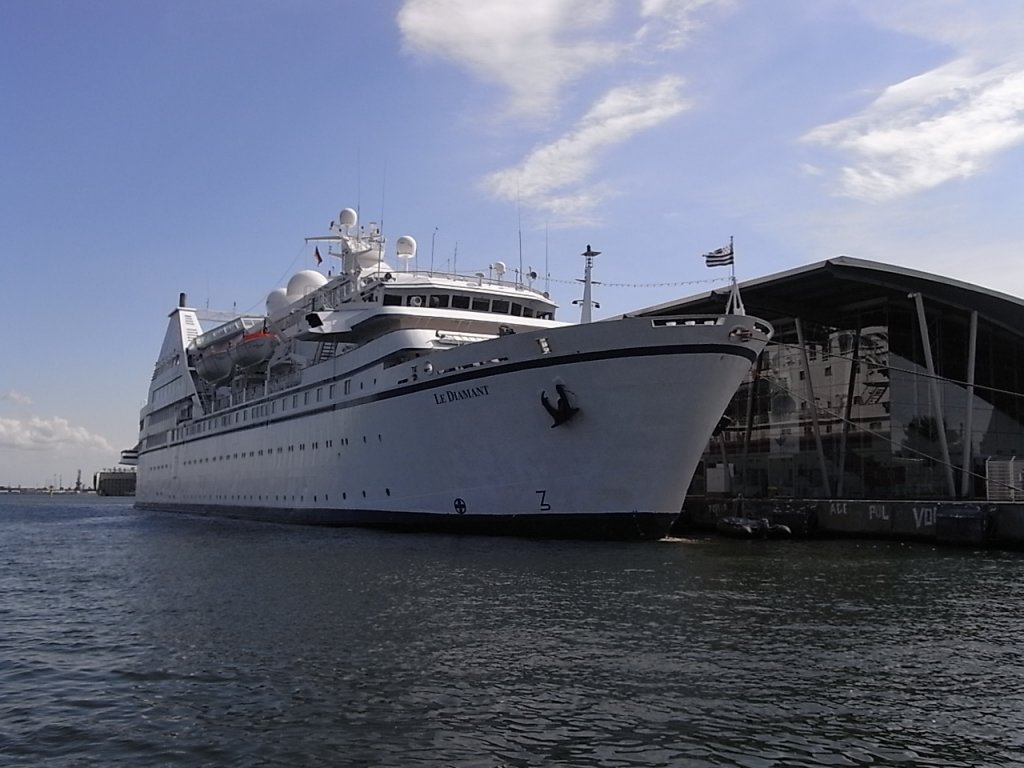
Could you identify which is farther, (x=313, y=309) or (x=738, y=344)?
(x=313, y=309)

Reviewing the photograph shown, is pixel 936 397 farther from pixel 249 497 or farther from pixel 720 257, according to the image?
pixel 249 497

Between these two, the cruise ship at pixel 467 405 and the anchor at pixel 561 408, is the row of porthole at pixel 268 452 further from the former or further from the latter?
the anchor at pixel 561 408

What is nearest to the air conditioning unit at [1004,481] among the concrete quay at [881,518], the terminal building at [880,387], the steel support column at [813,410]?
the terminal building at [880,387]

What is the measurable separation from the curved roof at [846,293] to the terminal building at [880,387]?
55mm

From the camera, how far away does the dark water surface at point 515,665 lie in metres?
8.62

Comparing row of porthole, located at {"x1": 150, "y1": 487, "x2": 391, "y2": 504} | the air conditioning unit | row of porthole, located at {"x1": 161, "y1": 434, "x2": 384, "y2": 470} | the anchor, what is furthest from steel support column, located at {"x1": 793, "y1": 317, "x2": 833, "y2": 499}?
row of porthole, located at {"x1": 150, "y1": 487, "x2": 391, "y2": 504}

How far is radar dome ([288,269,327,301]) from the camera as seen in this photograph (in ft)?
161

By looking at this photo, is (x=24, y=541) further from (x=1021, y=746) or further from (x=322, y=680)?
(x=1021, y=746)

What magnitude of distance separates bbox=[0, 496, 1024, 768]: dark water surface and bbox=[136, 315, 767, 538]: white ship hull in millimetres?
4541

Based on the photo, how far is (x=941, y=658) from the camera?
12.1 metres

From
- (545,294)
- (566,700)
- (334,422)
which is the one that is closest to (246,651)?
(566,700)

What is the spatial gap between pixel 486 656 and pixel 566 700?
2303 mm

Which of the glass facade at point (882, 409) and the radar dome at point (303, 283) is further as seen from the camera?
the radar dome at point (303, 283)

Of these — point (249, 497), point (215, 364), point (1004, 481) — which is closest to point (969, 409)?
point (1004, 481)
